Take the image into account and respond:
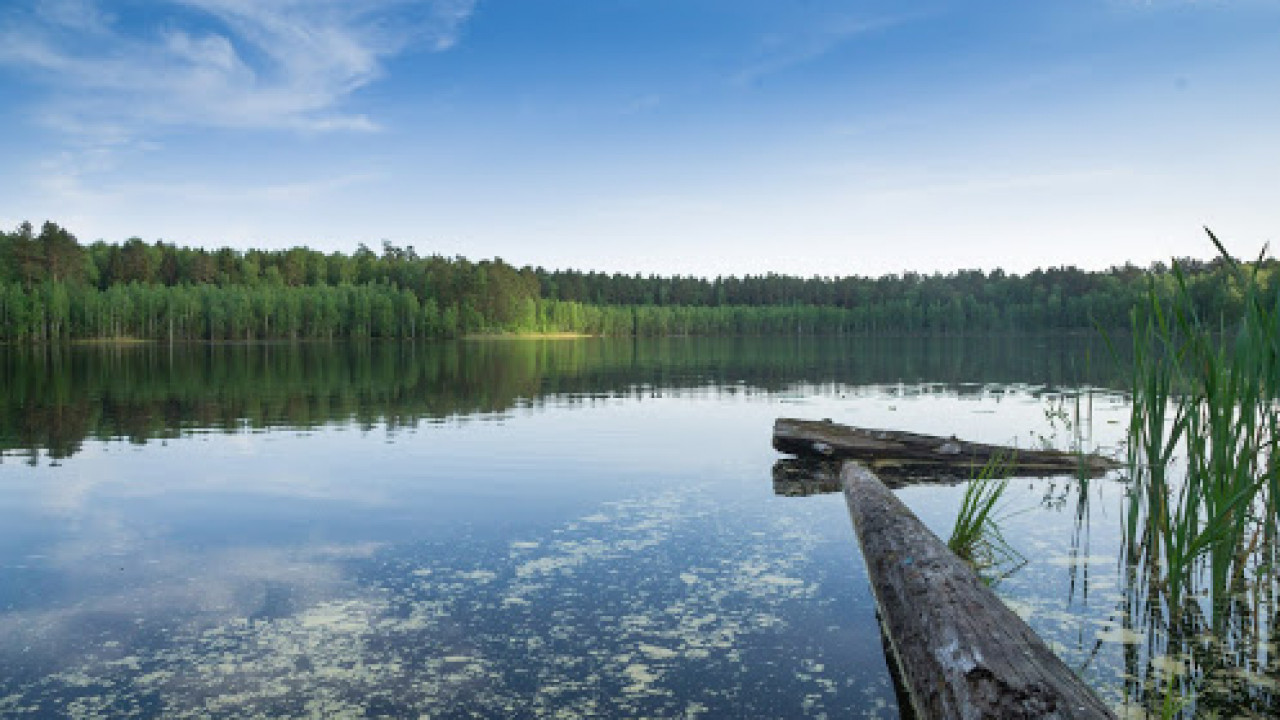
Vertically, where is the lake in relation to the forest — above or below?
below

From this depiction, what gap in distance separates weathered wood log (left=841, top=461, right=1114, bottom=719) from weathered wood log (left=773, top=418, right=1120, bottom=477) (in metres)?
6.86

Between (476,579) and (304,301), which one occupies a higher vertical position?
(304,301)

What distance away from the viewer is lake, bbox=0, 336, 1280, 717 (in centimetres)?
619

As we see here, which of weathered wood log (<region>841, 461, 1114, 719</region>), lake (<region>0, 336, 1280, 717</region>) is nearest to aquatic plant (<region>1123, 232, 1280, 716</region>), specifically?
lake (<region>0, 336, 1280, 717</region>)

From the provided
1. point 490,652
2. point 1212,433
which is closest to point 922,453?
point 1212,433

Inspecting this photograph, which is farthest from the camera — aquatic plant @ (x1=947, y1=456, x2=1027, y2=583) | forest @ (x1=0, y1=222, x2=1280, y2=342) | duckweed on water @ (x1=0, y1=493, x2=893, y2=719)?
forest @ (x1=0, y1=222, x2=1280, y2=342)

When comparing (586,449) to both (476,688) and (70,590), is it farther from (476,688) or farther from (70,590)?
(476,688)

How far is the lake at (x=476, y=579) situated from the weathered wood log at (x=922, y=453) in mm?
580

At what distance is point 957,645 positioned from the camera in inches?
221

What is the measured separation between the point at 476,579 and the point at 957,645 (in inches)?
201

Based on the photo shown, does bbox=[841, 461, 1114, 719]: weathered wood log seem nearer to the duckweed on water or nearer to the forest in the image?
the duckweed on water

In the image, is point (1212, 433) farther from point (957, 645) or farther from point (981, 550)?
point (981, 550)

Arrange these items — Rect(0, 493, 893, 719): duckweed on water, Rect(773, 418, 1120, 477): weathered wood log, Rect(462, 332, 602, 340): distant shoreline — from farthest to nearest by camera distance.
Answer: Rect(462, 332, 602, 340): distant shoreline, Rect(773, 418, 1120, 477): weathered wood log, Rect(0, 493, 893, 719): duckweed on water

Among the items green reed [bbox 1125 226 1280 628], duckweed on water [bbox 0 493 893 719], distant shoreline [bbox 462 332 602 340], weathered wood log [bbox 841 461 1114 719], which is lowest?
duckweed on water [bbox 0 493 893 719]
